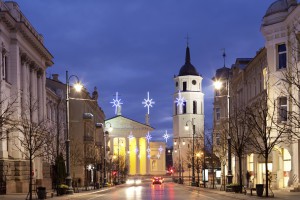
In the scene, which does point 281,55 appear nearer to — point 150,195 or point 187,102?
point 150,195

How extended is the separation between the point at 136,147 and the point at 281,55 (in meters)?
122

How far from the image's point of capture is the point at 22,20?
178ft

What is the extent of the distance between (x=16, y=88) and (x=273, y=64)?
838 inches

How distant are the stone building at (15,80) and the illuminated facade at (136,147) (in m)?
107

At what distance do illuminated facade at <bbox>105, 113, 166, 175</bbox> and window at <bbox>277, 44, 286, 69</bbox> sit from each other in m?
118

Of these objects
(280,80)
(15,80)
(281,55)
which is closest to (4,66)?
(15,80)

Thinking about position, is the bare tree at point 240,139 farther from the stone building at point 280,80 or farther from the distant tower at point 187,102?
the distant tower at point 187,102

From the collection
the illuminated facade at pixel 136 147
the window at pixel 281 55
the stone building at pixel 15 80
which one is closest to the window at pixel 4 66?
the stone building at pixel 15 80

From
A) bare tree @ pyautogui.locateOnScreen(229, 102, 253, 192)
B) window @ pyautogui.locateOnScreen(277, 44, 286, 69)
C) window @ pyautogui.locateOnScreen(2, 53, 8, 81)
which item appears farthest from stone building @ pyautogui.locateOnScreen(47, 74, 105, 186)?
window @ pyautogui.locateOnScreen(277, 44, 286, 69)

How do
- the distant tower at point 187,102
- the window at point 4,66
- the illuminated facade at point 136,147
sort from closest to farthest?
1. the window at point 4,66
2. the distant tower at point 187,102
3. the illuminated facade at point 136,147

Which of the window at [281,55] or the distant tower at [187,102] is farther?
the distant tower at [187,102]

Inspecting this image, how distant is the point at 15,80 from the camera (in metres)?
50.6

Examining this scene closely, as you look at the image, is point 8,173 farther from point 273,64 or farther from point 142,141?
point 142,141

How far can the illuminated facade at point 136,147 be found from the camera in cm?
16750
